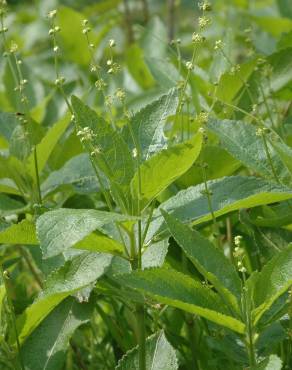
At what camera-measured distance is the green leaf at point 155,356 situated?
55.7 inches

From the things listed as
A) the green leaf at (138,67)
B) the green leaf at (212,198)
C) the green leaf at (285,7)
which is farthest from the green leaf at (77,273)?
the green leaf at (285,7)

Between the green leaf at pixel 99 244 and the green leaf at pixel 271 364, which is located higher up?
the green leaf at pixel 99 244

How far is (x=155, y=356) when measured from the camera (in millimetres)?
1442

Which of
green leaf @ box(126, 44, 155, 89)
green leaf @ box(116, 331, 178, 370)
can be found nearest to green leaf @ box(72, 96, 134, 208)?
green leaf @ box(116, 331, 178, 370)

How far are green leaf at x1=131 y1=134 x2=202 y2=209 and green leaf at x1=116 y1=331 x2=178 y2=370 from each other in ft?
0.80

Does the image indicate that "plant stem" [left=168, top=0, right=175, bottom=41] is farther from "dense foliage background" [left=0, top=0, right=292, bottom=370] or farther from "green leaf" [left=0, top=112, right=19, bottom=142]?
"green leaf" [left=0, top=112, right=19, bottom=142]

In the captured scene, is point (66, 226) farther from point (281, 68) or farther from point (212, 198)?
point (281, 68)

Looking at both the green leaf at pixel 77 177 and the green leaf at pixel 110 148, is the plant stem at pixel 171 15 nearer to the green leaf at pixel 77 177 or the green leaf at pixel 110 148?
the green leaf at pixel 77 177

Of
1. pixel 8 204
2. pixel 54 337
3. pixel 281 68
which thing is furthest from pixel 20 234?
pixel 281 68

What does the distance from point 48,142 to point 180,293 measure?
0.61 meters

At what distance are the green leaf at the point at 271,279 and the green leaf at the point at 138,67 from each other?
1415 mm

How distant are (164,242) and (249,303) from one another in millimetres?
242

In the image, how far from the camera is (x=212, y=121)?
1.58 m

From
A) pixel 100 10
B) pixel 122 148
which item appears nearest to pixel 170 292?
pixel 122 148
